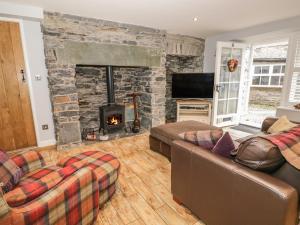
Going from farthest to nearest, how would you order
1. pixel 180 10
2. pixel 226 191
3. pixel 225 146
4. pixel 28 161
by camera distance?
1. pixel 180 10
2. pixel 28 161
3. pixel 225 146
4. pixel 226 191

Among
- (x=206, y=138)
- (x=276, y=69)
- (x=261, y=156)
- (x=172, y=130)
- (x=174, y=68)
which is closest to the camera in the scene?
(x=261, y=156)

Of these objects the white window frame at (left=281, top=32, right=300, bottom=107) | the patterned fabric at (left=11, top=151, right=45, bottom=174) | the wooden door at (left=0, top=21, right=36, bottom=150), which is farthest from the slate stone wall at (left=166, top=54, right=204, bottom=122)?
the patterned fabric at (left=11, top=151, right=45, bottom=174)

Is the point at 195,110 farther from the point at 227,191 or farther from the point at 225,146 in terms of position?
the point at 227,191

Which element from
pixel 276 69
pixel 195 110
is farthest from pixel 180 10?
pixel 276 69

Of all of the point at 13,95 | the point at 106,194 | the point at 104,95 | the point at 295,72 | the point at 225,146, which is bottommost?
the point at 106,194

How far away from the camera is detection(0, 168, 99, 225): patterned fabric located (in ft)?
3.35

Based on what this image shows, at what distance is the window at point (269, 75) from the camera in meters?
6.70

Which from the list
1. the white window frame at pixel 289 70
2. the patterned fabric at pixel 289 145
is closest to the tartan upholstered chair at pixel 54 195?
the patterned fabric at pixel 289 145

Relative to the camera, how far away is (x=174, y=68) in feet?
17.0

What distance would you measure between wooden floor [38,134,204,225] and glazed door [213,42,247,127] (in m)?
2.34

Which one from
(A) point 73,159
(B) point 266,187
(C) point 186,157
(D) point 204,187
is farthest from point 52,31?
(B) point 266,187

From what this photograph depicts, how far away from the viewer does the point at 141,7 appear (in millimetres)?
2773

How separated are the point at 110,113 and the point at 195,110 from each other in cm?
214

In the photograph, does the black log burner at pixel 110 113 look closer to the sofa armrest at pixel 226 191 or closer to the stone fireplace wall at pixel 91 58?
the stone fireplace wall at pixel 91 58
